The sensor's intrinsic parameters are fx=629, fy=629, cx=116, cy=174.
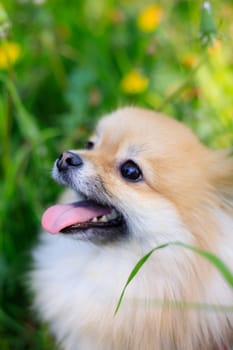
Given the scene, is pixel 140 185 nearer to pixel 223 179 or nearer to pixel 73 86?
pixel 223 179

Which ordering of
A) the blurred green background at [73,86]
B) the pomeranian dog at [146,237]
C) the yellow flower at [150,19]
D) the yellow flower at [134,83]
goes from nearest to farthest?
1. the pomeranian dog at [146,237]
2. the blurred green background at [73,86]
3. the yellow flower at [134,83]
4. the yellow flower at [150,19]

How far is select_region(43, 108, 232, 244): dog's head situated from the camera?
2.39m

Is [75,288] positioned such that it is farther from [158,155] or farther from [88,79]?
[88,79]

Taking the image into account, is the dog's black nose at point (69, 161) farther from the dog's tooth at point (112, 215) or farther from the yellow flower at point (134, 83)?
the yellow flower at point (134, 83)

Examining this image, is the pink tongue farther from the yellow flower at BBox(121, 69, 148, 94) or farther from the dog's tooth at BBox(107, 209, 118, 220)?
the yellow flower at BBox(121, 69, 148, 94)

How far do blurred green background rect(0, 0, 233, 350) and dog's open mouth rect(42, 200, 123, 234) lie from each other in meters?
0.61

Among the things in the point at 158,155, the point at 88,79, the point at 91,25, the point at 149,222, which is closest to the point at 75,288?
the point at 149,222

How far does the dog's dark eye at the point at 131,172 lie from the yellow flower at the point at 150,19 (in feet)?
5.65

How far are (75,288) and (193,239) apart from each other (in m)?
0.55

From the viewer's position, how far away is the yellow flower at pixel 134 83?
370 cm

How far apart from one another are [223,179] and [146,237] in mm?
378

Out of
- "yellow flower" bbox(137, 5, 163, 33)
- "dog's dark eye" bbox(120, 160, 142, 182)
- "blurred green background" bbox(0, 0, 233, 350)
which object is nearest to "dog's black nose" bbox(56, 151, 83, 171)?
"dog's dark eye" bbox(120, 160, 142, 182)

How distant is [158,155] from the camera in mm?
2453

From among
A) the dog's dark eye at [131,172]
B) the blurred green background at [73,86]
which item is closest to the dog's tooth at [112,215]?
the dog's dark eye at [131,172]
